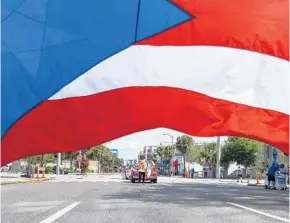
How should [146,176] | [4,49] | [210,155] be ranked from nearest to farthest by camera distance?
[4,49] → [146,176] → [210,155]

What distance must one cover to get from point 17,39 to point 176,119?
1.39 metres

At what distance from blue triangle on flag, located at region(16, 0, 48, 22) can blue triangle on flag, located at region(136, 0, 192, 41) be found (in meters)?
0.71

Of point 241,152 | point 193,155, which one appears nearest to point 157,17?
point 241,152

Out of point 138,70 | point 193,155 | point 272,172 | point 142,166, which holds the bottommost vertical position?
point 272,172

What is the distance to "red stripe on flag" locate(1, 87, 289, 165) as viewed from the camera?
4.44 meters

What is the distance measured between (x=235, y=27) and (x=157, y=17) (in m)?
0.60

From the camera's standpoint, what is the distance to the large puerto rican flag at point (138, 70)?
424 cm

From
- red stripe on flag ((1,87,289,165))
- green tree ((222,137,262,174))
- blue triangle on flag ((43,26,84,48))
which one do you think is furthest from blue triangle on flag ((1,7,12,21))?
green tree ((222,137,262,174))

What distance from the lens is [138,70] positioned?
14.5ft

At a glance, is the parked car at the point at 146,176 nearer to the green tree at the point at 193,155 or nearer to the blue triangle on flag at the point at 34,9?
the blue triangle on flag at the point at 34,9

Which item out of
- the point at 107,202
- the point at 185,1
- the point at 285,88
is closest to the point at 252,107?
the point at 285,88

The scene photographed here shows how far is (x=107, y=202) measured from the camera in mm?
15195

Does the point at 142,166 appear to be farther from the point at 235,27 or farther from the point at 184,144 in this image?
the point at 184,144

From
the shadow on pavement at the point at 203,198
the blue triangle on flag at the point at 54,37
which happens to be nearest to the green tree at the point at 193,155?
the shadow on pavement at the point at 203,198
